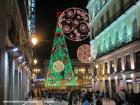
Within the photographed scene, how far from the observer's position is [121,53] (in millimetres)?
41812

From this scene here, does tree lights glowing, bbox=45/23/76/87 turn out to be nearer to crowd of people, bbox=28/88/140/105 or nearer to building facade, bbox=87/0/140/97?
crowd of people, bbox=28/88/140/105

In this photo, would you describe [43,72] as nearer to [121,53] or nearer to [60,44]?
[60,44]

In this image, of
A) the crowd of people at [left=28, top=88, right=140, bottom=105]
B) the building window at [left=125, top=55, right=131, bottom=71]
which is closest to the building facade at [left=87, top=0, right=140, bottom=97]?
the building window at [left=125, top=55, right=131, bottom=71]

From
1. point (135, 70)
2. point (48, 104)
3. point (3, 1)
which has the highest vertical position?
point (3, 1)

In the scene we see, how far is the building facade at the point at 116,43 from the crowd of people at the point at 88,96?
2.57m

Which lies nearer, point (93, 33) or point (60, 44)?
point (60, 44)

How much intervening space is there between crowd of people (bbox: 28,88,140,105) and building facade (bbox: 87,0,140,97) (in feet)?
8.42

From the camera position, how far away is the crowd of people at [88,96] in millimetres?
19559

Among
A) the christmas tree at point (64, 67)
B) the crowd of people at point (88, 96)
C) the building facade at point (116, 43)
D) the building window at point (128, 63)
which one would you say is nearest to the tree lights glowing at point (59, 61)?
the christmas tree at point (64, 67)

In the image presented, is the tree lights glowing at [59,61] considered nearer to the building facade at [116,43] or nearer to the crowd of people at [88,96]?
the crowd of people at [88,96]

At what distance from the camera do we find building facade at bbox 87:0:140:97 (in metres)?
37.4

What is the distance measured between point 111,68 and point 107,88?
15.4ft

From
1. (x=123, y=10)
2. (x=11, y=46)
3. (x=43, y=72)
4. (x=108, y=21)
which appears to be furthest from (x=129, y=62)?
(x=43, y=72)

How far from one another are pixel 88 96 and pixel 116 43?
28.8 m
